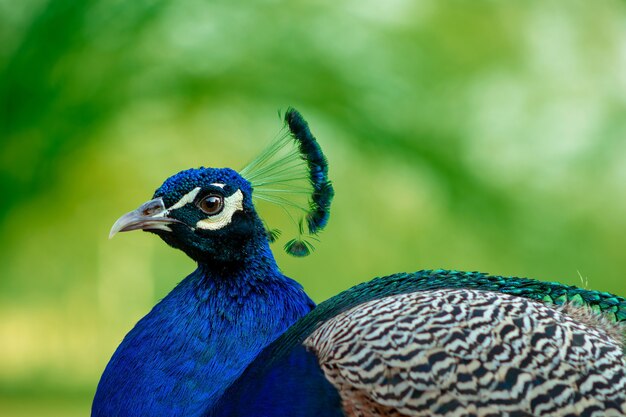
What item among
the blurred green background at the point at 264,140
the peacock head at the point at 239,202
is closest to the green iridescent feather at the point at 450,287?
the peacock head at the point at 239,202

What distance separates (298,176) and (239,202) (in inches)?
6.5

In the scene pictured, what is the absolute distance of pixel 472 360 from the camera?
1.33 meters

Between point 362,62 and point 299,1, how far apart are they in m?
0.37

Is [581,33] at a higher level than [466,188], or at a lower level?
higher

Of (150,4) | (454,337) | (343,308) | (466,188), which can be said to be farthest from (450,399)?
(150,4)

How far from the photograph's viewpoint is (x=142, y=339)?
67.8 inches

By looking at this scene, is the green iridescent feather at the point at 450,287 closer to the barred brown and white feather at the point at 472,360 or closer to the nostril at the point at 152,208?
the barred brown and white feather at the point at 472,360

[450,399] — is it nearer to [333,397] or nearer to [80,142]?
[333,397]

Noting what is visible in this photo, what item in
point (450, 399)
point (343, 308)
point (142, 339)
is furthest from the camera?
point (142, 339)

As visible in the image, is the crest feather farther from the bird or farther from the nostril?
the nostril

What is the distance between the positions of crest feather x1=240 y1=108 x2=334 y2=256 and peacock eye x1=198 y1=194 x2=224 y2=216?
5.7 inches

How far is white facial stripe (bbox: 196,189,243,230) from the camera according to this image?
67.8 inches

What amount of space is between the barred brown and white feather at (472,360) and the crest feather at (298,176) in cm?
45

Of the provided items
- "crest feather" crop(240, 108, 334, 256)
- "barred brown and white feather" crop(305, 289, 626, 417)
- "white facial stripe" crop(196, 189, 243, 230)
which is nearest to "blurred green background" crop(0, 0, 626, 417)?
"crest feather" crop(240, 108, 334, 256)
